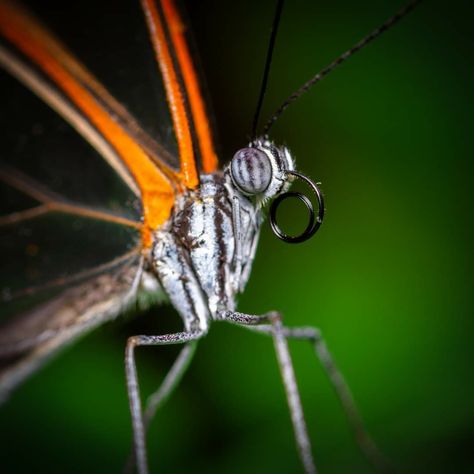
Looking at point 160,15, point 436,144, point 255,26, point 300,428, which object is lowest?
point 300,428

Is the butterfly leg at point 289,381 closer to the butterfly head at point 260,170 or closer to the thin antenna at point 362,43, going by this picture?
the butterfly head at point 260,170

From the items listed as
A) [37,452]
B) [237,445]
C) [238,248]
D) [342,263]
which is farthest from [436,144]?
[37,452]

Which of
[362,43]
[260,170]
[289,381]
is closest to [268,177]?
[260,170]

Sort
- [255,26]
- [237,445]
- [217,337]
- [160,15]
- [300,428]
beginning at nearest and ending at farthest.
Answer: [300,428] < [160,15] < [237,445] < [217,337] < [255,26]

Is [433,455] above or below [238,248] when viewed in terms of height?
below

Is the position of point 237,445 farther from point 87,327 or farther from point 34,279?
point 34,279

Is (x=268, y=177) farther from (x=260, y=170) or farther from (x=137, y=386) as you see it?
(x=137, y=386)

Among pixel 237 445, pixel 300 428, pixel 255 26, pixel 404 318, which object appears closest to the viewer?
pixel 300 428

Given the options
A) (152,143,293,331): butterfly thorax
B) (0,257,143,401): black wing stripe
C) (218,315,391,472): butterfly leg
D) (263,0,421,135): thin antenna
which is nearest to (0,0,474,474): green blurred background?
(218,315,391,472): butterfly leg
